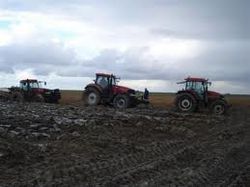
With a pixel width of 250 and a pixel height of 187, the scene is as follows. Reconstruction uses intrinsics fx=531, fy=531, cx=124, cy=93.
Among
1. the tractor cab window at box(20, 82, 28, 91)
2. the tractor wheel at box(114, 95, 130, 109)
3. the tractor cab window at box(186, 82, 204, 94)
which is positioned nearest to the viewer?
the tractor cab window at box(186, 82, 204, 94)

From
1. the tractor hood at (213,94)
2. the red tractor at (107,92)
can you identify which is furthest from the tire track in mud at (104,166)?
the red tractor at (107,92)

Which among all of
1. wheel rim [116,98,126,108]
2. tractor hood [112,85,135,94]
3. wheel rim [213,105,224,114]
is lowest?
wheel rim [213,105,224,114]

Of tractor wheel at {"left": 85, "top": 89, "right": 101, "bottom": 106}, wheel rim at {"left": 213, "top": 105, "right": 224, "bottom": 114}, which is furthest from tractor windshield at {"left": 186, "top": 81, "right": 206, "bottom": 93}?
tractor wheel at {"left": 85, "top": 89, "right": 101, "bottom": 106}

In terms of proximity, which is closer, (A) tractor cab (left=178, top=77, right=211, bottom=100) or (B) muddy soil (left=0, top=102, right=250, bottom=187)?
(B) muddy soil (left=0, top=102, right=250, bottom=187)

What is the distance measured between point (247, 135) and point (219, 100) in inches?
408

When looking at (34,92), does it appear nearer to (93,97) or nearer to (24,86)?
(24,86)

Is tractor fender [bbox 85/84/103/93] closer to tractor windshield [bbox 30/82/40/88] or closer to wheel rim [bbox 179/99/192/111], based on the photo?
wheel rim [bbox 179/99/192/111]

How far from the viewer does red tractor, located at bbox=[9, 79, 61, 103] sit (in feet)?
127

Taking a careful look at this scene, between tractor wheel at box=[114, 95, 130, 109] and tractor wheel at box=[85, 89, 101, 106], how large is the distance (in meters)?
1.14

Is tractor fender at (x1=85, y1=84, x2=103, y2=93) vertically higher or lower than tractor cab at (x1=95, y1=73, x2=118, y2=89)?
lower

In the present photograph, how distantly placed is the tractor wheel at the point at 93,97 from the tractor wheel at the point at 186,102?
5.08 metres

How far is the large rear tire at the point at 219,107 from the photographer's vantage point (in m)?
31.2

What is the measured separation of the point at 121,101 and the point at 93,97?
5.96 ft

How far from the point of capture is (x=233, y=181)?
11.4 metres
